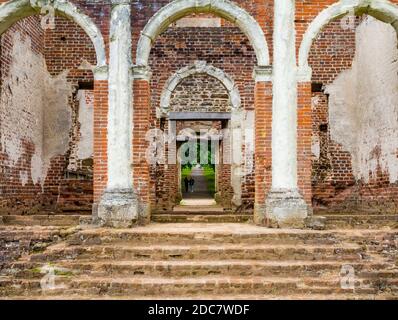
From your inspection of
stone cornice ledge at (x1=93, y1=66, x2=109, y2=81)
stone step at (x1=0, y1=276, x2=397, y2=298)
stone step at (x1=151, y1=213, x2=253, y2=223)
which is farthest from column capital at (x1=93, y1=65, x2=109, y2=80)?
stone step at (x1=0, y1=276, x2=397, y2=298)

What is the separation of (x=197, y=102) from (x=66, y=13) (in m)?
5.83

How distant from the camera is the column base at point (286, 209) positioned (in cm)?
802

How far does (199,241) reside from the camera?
275 inches

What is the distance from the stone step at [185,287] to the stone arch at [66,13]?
4.27 metres

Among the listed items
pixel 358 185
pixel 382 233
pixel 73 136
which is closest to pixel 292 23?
pixel 382 233

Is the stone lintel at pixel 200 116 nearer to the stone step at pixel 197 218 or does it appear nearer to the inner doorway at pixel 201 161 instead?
the inner doorway at pixel 201 161

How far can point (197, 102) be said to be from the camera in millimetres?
14023

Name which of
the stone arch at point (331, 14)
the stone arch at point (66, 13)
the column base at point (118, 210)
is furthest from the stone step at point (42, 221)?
the stone arch at point (331, 14)

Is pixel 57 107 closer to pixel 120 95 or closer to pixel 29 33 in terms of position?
pixel 29 33

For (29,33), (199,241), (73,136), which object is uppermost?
(29,33)

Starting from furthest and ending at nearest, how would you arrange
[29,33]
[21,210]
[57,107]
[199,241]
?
[57,107]
[29,33]
[21,210]
[199,241]

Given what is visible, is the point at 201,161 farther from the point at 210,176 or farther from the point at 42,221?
the point at 42,221

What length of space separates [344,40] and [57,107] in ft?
25.9

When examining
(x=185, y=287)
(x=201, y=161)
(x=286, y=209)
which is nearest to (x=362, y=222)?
(x=286, y=209)
